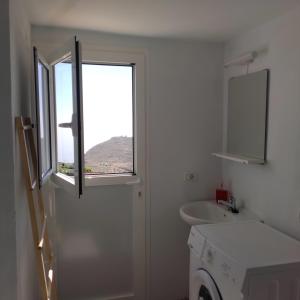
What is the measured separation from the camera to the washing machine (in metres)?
1.67

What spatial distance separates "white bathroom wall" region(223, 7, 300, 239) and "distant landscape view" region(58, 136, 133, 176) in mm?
1058

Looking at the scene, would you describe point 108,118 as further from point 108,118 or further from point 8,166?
point 8,166

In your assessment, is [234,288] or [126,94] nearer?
[234,288]

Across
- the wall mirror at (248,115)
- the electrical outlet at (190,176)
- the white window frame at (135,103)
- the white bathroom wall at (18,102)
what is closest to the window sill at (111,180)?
the white window frame at (135,103)

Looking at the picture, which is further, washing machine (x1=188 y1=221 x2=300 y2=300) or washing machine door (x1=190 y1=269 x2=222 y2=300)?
washing machine door (x1=190 y1=269 x2=222 y2=300)

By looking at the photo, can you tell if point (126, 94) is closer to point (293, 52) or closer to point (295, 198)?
point (293, 52)

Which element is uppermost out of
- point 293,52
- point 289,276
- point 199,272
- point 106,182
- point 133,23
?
point 133,23

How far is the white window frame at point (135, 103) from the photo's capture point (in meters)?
2.60

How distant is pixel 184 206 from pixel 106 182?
725 millimetres

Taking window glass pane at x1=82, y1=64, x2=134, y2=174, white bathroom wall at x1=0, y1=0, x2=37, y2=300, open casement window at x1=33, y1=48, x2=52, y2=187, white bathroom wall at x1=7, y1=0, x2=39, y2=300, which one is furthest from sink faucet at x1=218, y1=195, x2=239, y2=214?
white bathroom wall at x1=0, y1=0, x2=37, y2=300

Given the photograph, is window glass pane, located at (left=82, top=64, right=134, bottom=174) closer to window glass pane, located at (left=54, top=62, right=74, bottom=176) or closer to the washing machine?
window glass pane, located at (left=54, top=62, right=74, bottom=176)

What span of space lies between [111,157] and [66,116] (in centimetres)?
71

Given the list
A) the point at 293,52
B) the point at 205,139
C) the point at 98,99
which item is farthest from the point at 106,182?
the point at 293,52

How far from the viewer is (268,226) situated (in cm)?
225
